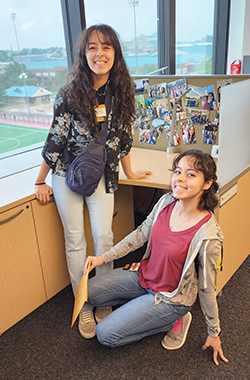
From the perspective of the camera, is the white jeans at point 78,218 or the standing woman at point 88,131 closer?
the standing woman at point 88,131

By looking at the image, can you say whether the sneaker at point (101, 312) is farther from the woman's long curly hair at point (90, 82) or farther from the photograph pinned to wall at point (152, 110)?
the photograph pinned to wall at point (152, 110)

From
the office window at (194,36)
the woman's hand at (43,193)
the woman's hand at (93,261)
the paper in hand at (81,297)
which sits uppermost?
the office window at (194,36)

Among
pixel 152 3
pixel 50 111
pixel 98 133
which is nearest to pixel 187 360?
pixel 98 133

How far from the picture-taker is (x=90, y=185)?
5.01 feet

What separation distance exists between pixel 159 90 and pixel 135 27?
1237mm

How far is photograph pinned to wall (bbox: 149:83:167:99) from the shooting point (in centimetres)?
207

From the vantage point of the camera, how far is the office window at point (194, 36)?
12.1 ft

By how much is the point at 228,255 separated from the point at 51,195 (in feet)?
3.09

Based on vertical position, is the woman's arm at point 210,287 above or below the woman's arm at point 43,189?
below

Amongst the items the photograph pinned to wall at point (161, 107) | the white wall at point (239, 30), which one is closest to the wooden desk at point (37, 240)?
the photograph pinned to wall at point (161, 107)

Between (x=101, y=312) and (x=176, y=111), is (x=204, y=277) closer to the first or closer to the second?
(x=101, y=312)

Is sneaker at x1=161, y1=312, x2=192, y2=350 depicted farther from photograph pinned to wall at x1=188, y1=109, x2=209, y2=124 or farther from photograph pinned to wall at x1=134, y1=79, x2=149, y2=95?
photograph pinned to wall at x1=134, y1=79, x2=149, y2=95

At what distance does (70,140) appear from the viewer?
1.56 meters

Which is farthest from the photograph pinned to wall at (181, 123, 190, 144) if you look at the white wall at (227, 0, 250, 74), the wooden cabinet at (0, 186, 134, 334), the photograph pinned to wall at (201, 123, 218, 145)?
the white wall at (227, 0, 250, 74)
